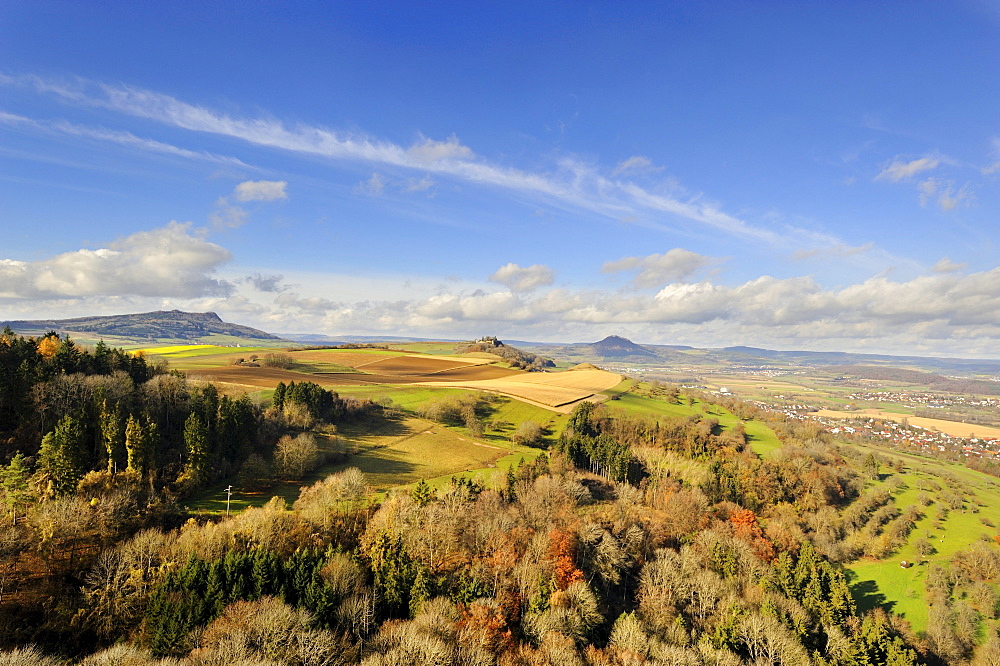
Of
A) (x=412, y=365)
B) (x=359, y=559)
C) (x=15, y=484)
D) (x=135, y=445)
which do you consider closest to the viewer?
(x=15, y=484)

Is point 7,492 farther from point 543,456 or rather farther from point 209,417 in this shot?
point 543,456

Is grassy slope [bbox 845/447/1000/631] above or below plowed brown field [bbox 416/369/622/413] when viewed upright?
below

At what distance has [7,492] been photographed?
4356 cm

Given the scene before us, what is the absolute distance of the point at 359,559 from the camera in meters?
48.6

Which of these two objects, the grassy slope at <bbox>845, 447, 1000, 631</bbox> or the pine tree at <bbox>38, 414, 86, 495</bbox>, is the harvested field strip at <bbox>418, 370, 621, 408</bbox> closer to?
the grassy slope at <bbox>845, 447, 1000, 631</bbox>

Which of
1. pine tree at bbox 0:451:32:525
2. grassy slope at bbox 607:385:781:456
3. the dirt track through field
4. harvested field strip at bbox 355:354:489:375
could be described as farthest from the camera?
harvested field strip at bbox 355:354:489:375

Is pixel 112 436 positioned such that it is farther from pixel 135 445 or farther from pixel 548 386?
pixel 548 386

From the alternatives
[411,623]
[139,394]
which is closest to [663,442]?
[411,623]

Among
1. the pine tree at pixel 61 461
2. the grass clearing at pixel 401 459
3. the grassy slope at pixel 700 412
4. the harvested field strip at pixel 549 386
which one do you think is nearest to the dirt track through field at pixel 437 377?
the harvested field strip at pixel 549 386

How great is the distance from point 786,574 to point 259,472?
256 ft

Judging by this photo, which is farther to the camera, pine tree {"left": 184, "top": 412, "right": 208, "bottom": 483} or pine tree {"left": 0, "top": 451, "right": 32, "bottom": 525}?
pine tree {"left": 184, "top": 412, "right": 208, "bottom": 483}

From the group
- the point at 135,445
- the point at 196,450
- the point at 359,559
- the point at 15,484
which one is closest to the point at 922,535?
the point at 359,559

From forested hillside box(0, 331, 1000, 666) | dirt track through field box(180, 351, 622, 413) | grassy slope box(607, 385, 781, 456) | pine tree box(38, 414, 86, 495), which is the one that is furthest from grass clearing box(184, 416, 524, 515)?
grassy slope box(607, 385, 781, 456)

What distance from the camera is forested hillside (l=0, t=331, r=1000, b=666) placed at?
36.4 metres
